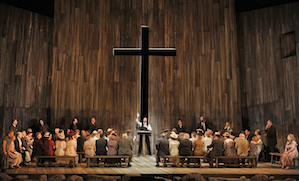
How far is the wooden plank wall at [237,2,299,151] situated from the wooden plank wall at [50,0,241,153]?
504mm

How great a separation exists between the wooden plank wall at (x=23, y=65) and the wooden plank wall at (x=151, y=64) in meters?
0.84

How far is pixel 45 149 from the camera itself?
7.80 m

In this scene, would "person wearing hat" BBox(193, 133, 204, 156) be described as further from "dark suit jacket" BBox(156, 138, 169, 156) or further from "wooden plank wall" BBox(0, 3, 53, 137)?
"wooden plank wall" BBox(0, 3, 53, 137)

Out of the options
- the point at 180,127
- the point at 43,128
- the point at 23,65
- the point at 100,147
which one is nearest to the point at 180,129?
the point at 180,127

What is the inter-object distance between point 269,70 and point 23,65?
389 inches

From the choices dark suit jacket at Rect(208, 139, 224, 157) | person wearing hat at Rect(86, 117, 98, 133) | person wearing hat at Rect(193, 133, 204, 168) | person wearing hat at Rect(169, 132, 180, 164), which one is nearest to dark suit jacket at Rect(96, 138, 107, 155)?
person wearing hat at Rect(169, 132, 180, 164)

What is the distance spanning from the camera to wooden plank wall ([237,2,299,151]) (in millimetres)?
9273

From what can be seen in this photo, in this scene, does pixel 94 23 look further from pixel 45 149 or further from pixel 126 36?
pixel 45 149

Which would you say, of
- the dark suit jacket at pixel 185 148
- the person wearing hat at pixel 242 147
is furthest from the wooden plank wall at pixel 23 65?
the person wearing hat at pixel 242 147

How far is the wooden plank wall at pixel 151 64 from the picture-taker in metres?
11.3

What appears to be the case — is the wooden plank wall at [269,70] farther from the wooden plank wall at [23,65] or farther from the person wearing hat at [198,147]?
the wooden plank wall at [23,65]

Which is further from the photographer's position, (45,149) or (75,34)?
(75,34)

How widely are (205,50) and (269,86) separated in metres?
2.96

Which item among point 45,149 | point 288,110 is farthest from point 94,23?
point 288,110
